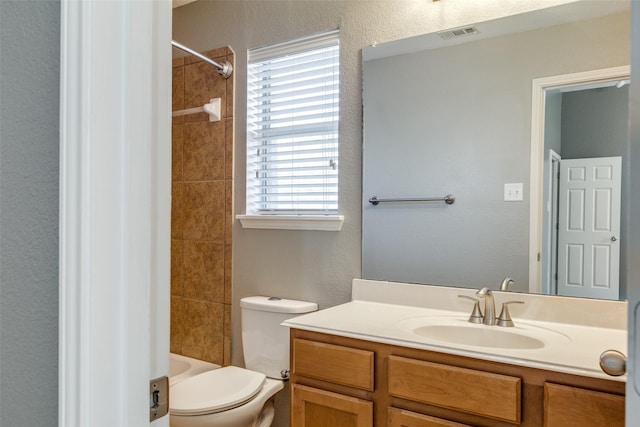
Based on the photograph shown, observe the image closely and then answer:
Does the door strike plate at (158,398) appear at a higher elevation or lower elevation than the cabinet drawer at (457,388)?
higher

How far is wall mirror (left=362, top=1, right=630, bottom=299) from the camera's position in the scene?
154cm

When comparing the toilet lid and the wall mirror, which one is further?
the toilet lid

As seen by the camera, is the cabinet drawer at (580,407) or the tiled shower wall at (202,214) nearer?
the cabinet drawer at (580,407)

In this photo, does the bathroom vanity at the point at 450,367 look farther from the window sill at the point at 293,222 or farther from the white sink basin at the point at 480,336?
the window sill at the point at 293,222

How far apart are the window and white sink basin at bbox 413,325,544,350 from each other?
0.75m

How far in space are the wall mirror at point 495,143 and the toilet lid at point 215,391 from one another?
0.73 metres

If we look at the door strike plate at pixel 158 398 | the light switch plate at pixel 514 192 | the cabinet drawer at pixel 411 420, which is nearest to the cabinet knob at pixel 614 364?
the cabinet drawer at pixel 411 420

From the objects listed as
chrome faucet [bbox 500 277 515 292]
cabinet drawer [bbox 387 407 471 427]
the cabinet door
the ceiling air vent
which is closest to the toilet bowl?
the cabinet door

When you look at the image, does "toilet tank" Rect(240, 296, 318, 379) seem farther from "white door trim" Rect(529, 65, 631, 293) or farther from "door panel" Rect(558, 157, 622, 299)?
"door panel" Rect(558, 157, 622, 299)

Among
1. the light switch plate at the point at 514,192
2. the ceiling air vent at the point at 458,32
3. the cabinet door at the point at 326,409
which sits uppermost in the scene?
the ceiling air vent at the point at 458,32

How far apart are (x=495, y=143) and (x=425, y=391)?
0.98 metres

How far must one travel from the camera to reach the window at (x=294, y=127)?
2.13 m

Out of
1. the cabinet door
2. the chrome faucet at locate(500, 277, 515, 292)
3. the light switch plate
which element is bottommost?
the cabinet door

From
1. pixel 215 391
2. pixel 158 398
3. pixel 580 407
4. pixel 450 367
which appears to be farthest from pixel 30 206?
pixel 215 391
